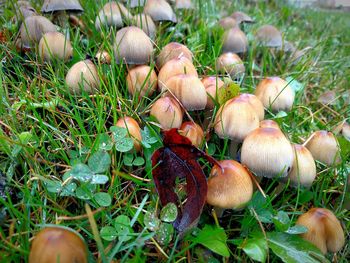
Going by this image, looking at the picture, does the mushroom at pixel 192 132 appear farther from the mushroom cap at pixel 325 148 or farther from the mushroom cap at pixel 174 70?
the mushroom cap at pixel 325 148

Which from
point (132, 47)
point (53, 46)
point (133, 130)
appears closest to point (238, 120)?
point (133, 130)

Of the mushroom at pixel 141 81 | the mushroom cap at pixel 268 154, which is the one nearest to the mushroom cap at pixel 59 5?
the mushroom at pixel 141 81

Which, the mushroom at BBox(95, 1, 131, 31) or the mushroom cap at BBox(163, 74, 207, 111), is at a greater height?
the mushroom at BBox(95, 1, 131, 31)

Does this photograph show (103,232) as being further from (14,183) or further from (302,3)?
(302,3)

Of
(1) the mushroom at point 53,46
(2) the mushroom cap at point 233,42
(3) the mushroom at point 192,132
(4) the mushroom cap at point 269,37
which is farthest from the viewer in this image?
(4) the mushroom cap at point 269,37

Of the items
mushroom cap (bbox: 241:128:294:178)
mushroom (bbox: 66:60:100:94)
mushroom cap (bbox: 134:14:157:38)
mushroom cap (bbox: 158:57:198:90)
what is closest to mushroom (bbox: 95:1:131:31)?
mushroom cap (bbox: 134:14:157:38)

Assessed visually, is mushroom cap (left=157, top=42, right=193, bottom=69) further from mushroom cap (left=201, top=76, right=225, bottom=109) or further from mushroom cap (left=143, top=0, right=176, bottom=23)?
mushroom cap (left=143, top=0, right=176, bottom=23)
